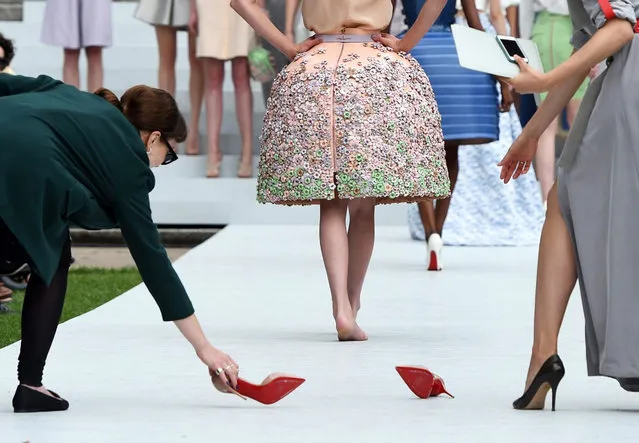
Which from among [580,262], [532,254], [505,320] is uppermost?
[580,262]

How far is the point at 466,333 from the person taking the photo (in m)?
6.04

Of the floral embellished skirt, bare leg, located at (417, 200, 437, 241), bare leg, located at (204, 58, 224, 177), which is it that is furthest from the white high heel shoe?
bare leg, located at (204, 58, 224, 177)

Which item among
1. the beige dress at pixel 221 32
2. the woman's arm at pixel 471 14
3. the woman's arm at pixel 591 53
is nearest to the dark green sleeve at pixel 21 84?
the woman's arm at pixel 591 53

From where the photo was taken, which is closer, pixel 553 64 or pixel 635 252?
pixel 635 252

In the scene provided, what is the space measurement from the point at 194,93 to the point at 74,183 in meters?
8.62

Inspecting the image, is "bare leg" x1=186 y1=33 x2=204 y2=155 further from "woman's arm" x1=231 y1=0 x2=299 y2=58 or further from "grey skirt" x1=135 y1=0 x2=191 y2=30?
"woman's arm" x1=231 y1=0 x2=299 y2=58

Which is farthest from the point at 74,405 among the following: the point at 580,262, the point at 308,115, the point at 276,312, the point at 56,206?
the point at 276,312

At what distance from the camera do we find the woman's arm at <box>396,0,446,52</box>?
19.6 feet

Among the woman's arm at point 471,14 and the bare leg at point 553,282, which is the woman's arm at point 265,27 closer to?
the bare leg at point 553,282

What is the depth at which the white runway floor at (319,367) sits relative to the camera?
397 cm

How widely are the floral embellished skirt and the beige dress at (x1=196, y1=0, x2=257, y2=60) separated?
19.9 feet

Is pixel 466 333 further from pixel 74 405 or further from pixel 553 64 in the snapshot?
pixel 553 64

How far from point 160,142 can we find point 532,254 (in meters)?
5.88

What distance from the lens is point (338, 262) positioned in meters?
5.83
